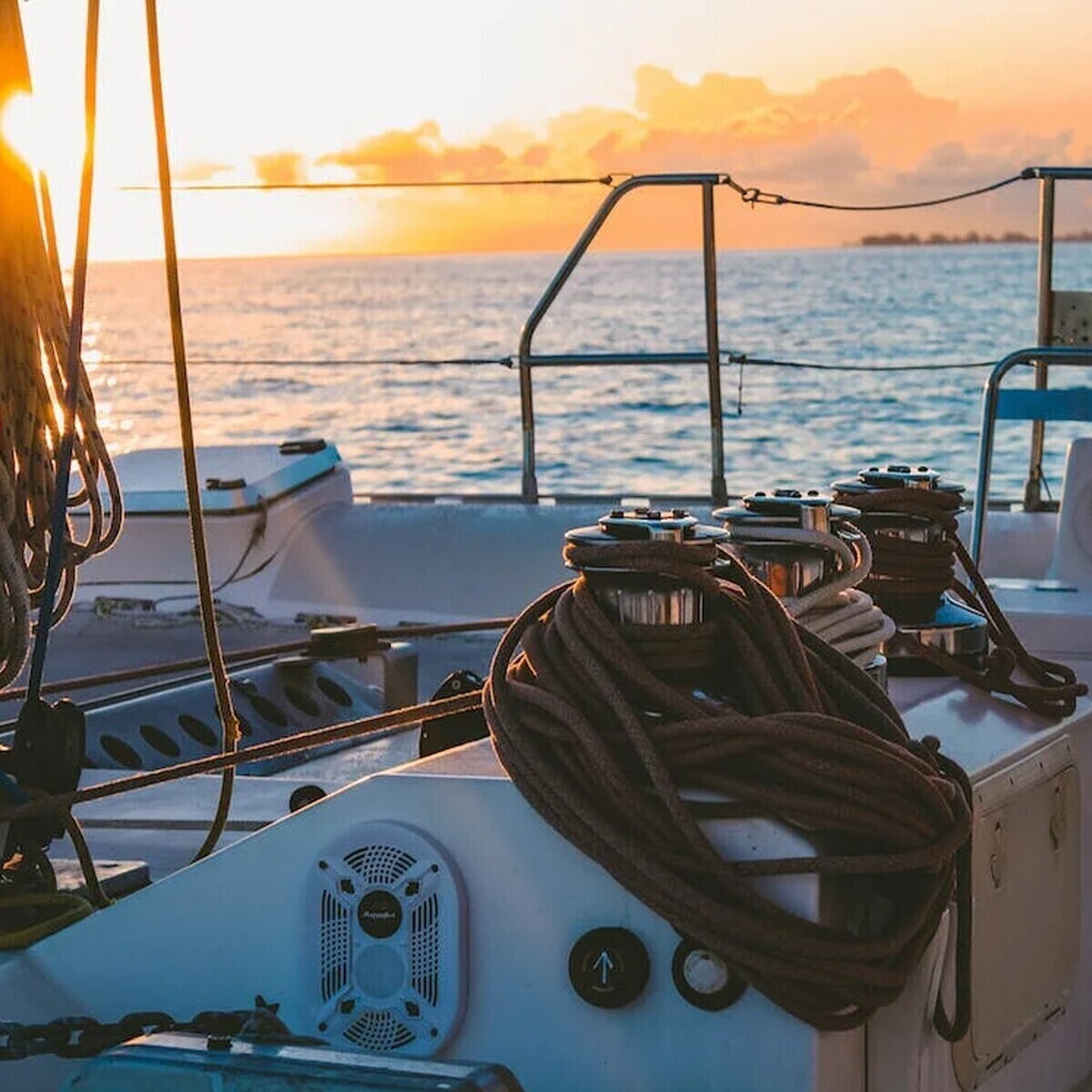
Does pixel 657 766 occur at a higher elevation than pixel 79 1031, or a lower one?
higher

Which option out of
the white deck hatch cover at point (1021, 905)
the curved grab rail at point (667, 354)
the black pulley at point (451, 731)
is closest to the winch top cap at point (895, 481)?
the white deck hatch cover at point (1021, 905)

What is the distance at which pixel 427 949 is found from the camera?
1.88 metres

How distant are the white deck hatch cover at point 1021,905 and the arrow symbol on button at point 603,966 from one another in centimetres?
36

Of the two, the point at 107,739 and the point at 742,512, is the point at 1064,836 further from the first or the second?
the point at 107,739

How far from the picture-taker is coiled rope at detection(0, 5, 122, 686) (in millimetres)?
2252

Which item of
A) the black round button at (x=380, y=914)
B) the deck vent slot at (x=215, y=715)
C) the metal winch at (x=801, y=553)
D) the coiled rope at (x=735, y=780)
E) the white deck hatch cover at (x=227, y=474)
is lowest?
the deck vent slot at (x=215, y=715)

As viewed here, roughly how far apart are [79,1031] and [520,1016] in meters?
0.44

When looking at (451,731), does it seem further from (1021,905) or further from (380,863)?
(1021,905)

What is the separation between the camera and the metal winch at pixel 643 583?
72.1 inches

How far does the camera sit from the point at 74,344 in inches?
88.0

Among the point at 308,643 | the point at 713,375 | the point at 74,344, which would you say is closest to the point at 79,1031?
the point at 74,344

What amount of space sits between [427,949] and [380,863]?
0.29ft

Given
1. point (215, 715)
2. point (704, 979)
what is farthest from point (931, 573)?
point (215, 715)

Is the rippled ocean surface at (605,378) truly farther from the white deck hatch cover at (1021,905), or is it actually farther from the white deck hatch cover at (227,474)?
the white deck hatch cover at (1021,905)
